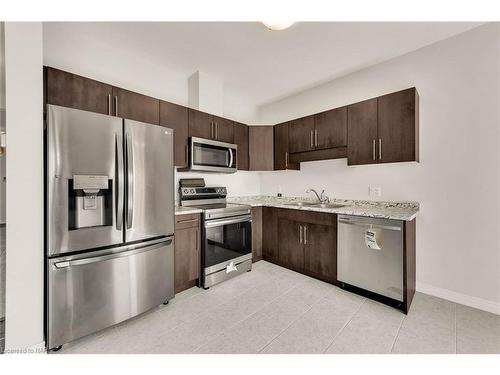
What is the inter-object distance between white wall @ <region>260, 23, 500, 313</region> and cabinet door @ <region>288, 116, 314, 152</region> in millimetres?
896

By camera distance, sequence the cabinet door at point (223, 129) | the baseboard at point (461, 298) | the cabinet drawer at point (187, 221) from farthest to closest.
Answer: the cabinet door at point (223, 129) < the cabinet drawer at point (187, 221) < the baseboard at point (461, 298)

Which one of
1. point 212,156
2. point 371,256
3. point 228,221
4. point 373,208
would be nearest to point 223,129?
point 212,156

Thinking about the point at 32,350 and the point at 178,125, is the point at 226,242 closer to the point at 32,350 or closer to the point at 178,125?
Result: the point at 178,125

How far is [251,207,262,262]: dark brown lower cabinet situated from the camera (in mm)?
3201

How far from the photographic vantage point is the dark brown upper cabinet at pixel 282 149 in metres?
3.34

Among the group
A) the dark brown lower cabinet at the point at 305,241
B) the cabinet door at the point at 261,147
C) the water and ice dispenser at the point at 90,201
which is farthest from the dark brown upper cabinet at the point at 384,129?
the water and ice dispenser at the point at 90,201

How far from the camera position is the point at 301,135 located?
10.3 feet

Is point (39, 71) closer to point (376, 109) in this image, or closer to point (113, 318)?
point (113, 318)

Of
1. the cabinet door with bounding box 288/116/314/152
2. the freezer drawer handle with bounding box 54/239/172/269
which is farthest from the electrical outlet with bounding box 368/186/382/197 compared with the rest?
the freezer drawer handle with bounding box 54/239/172/269

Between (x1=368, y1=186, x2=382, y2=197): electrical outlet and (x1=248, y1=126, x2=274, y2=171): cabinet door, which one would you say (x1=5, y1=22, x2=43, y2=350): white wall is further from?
(x1=368, y1=186, x2=382, y2=197): electrical outlet

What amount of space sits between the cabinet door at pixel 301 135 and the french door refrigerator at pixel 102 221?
187 centimetres

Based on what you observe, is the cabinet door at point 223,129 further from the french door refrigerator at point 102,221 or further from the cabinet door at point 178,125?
the french door refrigerator at point 102,221

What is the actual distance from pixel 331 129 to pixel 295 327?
2.31 m
